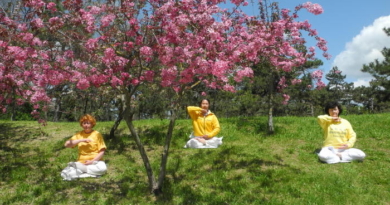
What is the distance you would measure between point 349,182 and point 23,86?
9.52 m

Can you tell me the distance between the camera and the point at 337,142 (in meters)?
8.48

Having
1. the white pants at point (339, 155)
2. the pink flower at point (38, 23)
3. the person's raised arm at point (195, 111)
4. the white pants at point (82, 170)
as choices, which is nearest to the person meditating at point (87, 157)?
the white pants at point (82, 170)

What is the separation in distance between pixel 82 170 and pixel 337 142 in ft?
22.3

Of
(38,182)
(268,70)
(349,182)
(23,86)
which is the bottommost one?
(38,182)

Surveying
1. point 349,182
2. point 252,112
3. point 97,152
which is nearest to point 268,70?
point 349,182

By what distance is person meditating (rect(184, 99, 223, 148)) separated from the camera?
988cm

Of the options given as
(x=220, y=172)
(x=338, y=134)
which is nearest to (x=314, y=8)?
(x=338, y=134)

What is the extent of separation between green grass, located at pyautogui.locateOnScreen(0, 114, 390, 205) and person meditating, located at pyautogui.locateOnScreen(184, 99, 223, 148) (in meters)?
0.33

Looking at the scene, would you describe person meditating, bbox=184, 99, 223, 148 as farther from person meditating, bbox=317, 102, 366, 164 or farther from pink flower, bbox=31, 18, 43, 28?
pink flower, bbox=31, 18, 43, 28

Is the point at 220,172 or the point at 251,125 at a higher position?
the point at 251,125

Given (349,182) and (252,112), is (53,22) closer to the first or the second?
(349,182)

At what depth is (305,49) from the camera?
416 inches

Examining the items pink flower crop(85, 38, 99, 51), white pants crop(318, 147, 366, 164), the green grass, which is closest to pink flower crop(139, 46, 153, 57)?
pink flower crop(85, 38, 99, 51)

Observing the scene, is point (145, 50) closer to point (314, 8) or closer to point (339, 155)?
point (314, 8)
